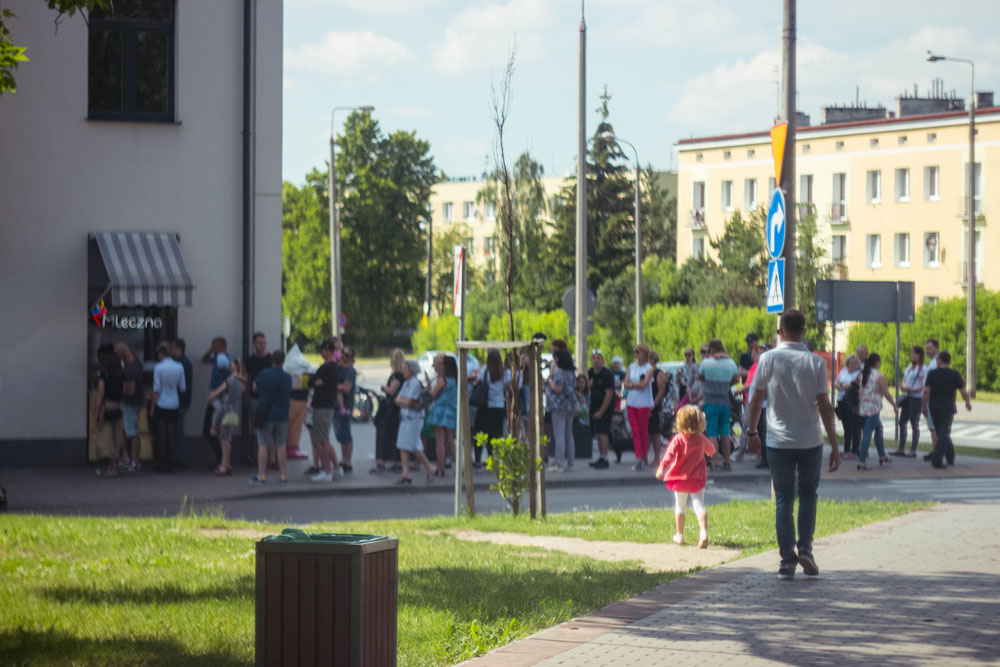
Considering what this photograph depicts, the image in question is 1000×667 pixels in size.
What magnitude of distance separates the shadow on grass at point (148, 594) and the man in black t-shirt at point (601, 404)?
38.2ft

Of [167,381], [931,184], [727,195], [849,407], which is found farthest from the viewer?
[727,195]

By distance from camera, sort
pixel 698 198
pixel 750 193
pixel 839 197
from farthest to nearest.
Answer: pixel 698 198 → pixel 750 193 → pixel 839 197

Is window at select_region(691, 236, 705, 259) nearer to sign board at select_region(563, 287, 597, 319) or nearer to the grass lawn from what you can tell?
sign board at select_region(563, 287, 597, 319)

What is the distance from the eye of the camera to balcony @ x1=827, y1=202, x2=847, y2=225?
221 feet

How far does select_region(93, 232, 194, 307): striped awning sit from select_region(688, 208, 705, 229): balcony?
57.9m

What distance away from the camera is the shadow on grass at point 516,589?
26.0 ft

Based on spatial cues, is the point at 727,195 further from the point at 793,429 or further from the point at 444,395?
the point at 793,429

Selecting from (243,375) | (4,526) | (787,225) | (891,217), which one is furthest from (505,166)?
(891,217)

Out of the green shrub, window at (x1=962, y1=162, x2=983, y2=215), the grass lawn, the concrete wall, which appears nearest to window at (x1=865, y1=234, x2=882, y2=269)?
window at (x1=962, y1=162, x2=983, y2=215)

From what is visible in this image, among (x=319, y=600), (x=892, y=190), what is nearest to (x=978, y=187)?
(x=892, y=190)

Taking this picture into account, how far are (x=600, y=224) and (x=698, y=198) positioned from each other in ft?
31.8

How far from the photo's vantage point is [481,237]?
116 m

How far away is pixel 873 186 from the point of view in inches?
2611

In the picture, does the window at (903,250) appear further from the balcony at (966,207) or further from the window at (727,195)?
the window at (727,195)
